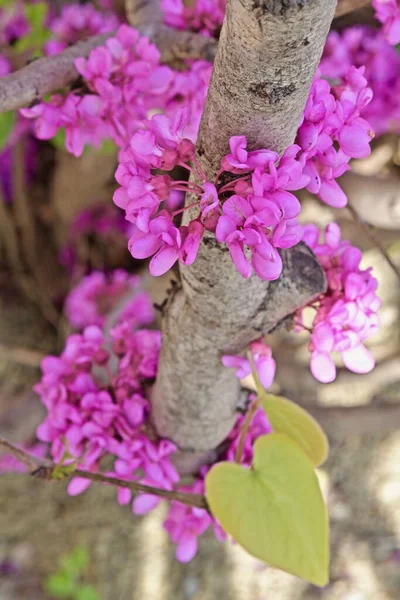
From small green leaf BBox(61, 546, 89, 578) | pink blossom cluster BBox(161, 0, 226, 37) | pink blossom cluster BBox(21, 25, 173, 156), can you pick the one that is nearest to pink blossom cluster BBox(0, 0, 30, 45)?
pink blossom cluster BBox(161, 0, 226, 37)

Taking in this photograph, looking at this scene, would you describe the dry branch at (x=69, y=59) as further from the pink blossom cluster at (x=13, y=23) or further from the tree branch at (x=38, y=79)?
the pink blossom cluster at (x=13, y=23)

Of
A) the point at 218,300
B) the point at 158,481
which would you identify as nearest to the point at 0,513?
the point at 158,481

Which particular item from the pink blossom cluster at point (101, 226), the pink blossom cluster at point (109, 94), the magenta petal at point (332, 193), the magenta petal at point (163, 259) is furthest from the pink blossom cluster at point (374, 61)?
the pink blossom cluster at point (101, 226)

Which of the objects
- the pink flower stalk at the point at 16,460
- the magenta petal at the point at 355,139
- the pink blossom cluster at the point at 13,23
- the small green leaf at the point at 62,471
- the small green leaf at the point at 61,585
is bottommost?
the small green leaf at the point at 61,585

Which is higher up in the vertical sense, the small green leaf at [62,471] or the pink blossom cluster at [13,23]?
the pink blossom cluster at [13,23]

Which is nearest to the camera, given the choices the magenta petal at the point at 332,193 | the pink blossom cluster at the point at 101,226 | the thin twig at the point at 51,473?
the magenta petal at the point at 332,193

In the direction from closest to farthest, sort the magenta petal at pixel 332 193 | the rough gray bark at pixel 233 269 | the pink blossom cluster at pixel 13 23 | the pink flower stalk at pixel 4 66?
1. the rough gray bark at pixel 233 269
2. the magenta petal at pixel 332 193
3. the pink flower stalk at pixel 4 66
4. the pink blossom cluster at pixel 13 23

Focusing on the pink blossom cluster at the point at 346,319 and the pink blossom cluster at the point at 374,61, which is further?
the pink blossom cluster at the point at 374,61
